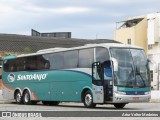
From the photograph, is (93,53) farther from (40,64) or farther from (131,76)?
(40,64)

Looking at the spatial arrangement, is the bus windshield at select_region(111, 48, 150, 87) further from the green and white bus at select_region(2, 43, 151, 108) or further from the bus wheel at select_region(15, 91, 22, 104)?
the bus wheel at select_region(15, 91, 22, 104)

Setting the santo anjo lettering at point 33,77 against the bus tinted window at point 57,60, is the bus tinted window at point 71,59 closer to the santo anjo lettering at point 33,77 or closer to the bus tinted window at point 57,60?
the bus tinted window at point 57,60

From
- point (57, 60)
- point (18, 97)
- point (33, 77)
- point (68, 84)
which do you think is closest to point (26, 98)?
point (18, 97)

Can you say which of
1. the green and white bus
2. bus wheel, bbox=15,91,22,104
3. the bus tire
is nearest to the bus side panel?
the green and white bus

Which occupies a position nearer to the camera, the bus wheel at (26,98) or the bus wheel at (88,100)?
the bus wheel at (88,100)

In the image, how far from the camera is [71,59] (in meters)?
29.1

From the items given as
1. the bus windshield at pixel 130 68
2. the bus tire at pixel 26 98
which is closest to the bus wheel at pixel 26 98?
the bus tire at pixel 26 98

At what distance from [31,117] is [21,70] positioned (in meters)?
17.6

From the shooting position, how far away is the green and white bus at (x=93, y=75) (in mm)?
26359

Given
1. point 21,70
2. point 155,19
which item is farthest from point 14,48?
point 21,70

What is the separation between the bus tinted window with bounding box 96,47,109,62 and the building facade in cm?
4635

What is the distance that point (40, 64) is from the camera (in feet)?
107

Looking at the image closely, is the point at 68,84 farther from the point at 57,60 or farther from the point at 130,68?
the point at 130,68

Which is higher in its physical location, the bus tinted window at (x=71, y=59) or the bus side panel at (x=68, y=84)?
the bus tinted window at (x=71, y=59)
